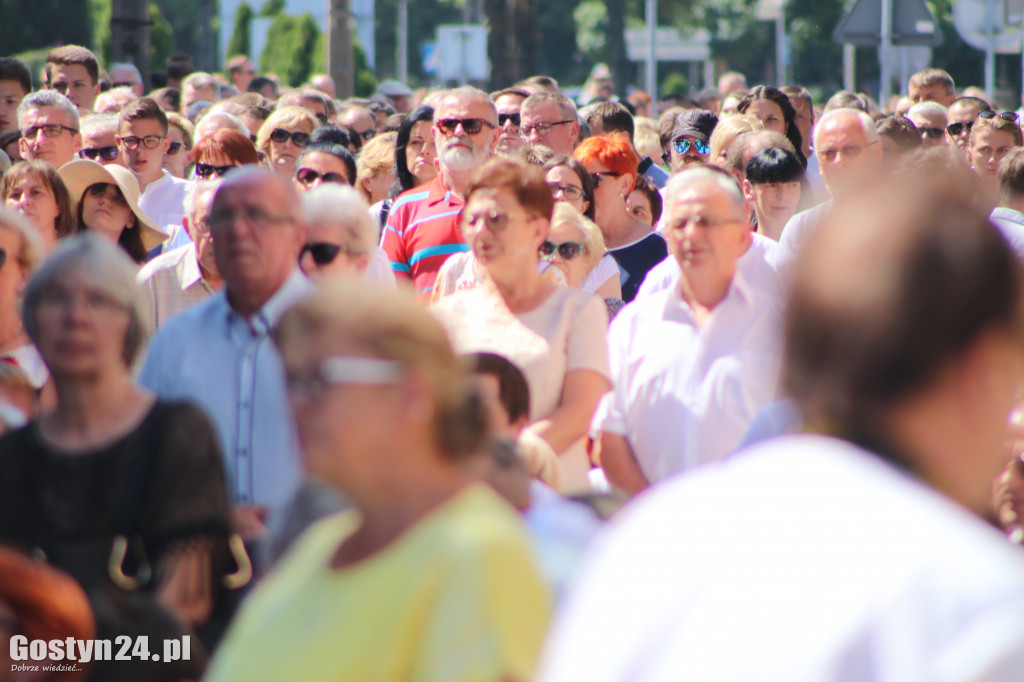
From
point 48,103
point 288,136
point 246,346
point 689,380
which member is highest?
point 48,103

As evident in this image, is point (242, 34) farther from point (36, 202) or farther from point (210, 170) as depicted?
point (36, 202)

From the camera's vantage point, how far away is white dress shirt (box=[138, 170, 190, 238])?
8.04m

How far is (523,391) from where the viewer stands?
4.06 m

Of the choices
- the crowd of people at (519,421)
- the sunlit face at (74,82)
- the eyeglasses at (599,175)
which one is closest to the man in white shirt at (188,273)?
the crowd of people at (519,421)

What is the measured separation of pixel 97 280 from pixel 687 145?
6.30 meters

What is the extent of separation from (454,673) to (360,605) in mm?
177

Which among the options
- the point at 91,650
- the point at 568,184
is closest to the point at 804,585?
the point at 91,650

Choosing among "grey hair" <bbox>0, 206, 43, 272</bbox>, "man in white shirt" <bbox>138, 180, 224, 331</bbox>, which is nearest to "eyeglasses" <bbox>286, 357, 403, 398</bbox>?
"grey hair" <bbox>0, 206, 43, 272</bbox>

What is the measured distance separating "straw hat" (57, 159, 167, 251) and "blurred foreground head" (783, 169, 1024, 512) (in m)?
5.83

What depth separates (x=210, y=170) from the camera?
7203 millimetres

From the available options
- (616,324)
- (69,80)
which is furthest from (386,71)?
(616,324)

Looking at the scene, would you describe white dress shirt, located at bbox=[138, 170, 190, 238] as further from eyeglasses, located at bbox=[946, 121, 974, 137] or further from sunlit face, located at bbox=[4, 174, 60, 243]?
eyeglasses, located at bbox=[946, 121, 974, 137]

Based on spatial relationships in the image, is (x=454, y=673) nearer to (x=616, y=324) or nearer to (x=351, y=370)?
(x=351, y=370)

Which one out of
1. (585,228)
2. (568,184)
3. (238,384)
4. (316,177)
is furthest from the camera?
(316,177)
